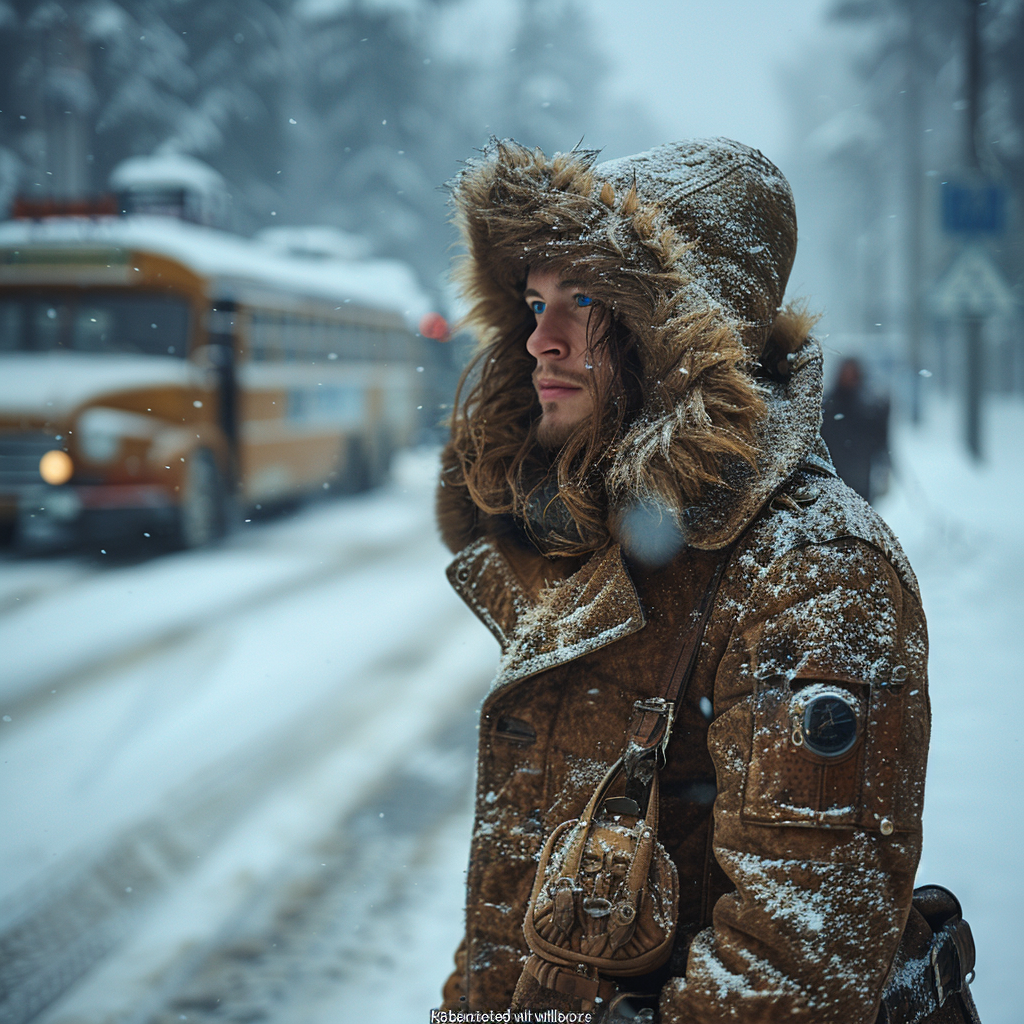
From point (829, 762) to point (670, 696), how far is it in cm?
24

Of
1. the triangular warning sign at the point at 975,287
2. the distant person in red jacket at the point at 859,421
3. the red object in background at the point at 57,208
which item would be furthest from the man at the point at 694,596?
the red object in background at the point at 57,208

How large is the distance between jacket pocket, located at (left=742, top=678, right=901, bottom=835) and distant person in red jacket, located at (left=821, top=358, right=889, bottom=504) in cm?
534

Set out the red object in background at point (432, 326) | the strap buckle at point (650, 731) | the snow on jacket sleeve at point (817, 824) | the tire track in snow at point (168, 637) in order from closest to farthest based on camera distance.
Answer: the snow on jacket sleeve at point (817, 824) < the strap buckle at point (650, 731) < the tire track in snow at point (168, 637) < the red object in background at point (432, 326)

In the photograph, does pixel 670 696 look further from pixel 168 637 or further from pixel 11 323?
pixel 11 323

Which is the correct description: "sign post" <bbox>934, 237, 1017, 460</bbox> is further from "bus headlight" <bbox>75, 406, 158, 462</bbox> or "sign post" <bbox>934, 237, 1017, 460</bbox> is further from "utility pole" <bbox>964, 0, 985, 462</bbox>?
"bus headlight" <bbox>75, 406, 158, 462</bbox>

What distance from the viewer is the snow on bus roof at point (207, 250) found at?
9984mm

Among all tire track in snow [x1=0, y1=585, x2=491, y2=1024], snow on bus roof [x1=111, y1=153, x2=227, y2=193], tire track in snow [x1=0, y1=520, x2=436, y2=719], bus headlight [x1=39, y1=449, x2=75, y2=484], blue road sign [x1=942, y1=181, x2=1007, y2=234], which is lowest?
tire track in snow [x1=0, y1=585, x2=491, y2=1024]

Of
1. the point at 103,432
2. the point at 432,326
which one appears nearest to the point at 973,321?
the point at 432,326

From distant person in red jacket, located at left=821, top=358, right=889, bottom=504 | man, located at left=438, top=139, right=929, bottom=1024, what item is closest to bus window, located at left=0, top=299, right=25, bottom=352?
distant person in red jacket, located at left=821, top=358, right=889, bottom=504

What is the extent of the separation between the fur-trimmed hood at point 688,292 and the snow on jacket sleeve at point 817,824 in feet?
0.63

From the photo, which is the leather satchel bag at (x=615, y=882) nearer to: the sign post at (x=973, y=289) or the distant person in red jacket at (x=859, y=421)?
the distant person in red jacket at (x=859, y=421)

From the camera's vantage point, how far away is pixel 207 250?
10.7 meters

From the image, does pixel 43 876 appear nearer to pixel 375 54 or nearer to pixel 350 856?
pixel 350 856

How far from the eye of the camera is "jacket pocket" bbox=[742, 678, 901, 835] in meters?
1.19
